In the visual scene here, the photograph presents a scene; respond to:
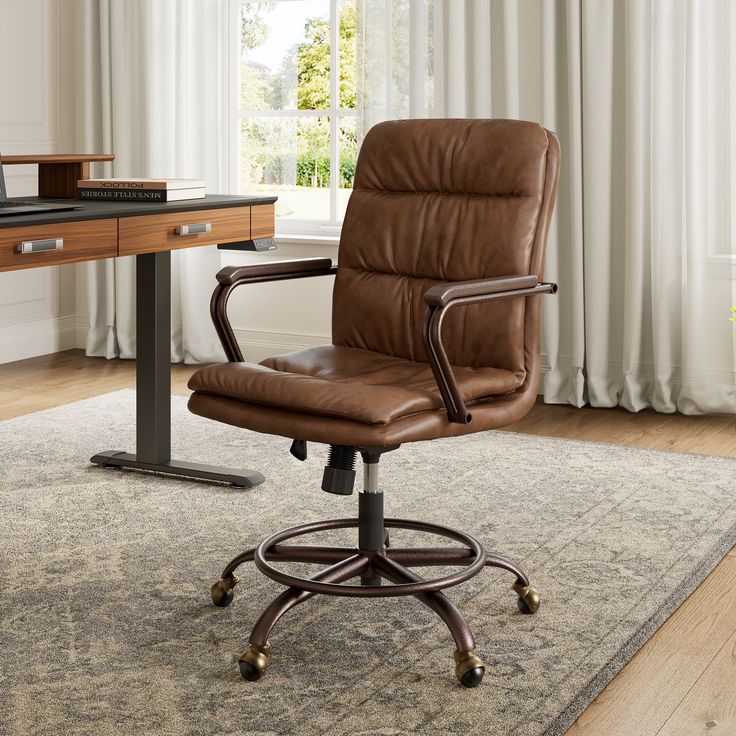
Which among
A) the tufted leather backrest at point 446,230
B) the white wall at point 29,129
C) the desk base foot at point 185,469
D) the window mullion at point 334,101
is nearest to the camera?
the tufted leather backrest at point 446,230

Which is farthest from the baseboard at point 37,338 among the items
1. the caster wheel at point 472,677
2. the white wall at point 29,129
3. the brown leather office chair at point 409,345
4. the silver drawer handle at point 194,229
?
the caster wheel at point 472,677

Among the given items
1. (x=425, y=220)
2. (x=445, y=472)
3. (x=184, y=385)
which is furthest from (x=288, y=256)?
(x=425, y=220)

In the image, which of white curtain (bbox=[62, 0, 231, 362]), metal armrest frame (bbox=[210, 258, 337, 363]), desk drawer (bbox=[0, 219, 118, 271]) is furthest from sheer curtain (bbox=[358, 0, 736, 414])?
metal armrest frame (bbox=[210, 258, 337, 363])

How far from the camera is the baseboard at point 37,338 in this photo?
5277mm

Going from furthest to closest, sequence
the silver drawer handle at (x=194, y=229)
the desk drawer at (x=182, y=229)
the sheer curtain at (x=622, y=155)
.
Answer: the sheer curtain at (x=622, y=155), the silver drawer handle at (x=194, y=229), the desk drawer at (x=182, y=229)

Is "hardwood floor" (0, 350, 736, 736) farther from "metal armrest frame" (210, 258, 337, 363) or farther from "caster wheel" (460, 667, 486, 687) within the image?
"metal armrest frame" (210, 258, 337, 363)

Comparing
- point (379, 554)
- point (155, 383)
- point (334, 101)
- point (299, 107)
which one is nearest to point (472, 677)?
point (379, 554)

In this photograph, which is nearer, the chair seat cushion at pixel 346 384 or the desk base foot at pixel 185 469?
the chair seat cushion at pixel 346 384

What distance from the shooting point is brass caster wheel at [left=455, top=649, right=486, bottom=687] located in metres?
2.03

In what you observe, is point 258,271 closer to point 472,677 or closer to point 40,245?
point 40,245

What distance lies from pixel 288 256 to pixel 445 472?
1944mm

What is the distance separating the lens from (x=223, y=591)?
94.0 inches

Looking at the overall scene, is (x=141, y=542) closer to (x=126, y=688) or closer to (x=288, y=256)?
(x=126, y=688)

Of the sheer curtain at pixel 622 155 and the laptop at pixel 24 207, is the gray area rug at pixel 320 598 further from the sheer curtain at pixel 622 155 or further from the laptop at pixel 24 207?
the laptop at pixel 24 207
